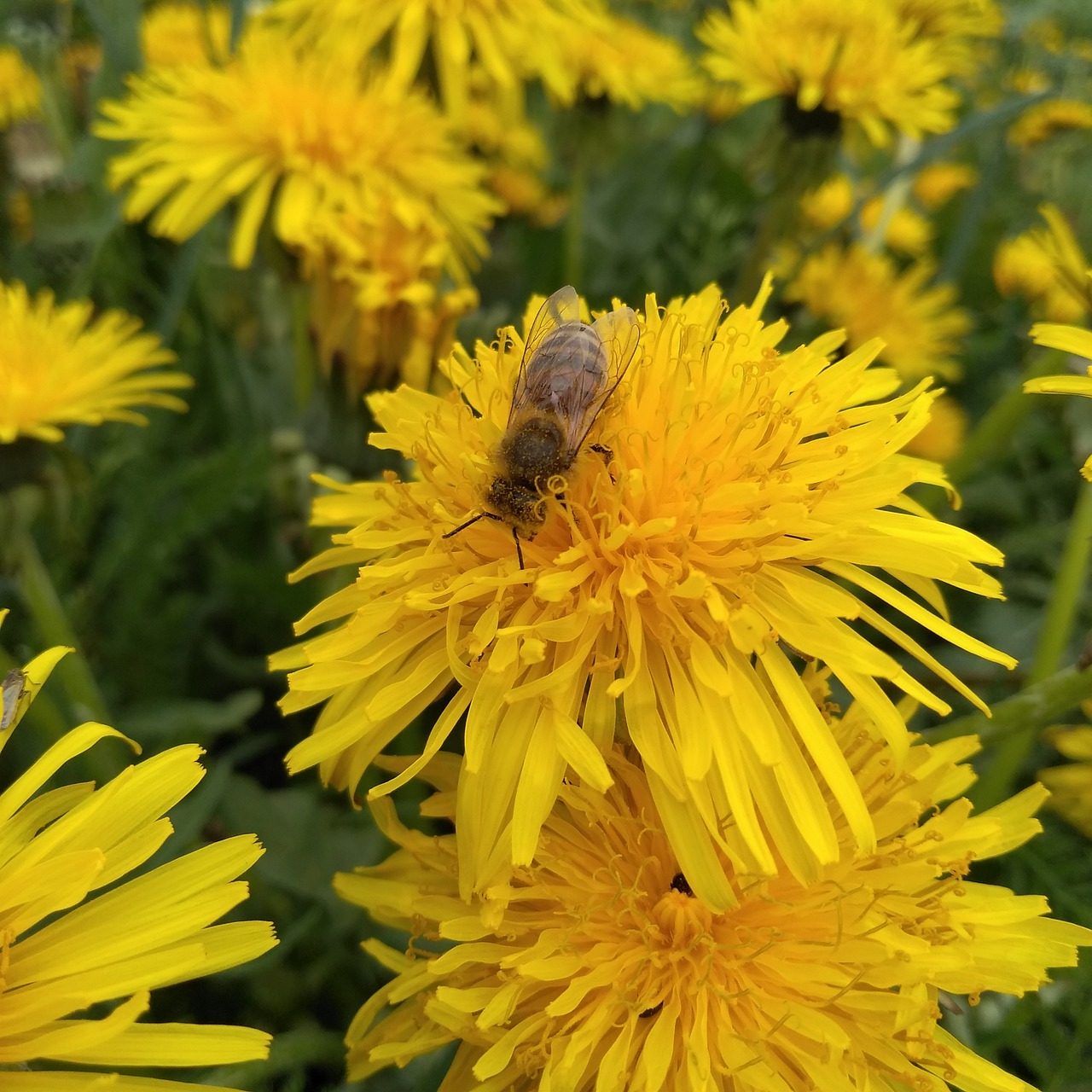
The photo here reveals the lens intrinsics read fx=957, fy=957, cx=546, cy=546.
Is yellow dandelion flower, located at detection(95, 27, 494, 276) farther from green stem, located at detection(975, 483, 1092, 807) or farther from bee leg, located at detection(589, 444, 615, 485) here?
green stem, located at detection(975, 483, 1092, 807)

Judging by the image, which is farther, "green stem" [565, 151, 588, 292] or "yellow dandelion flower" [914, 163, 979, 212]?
"yellow dandelion flower" [914, 163, 979, 212]

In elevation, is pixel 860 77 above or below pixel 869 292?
above

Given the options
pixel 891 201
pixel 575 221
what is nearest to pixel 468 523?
pixel 575 221

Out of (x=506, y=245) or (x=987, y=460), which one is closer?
(x=987, y=460)

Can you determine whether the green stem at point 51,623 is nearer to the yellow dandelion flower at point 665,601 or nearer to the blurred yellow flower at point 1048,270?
the yellow dandelion flower at point 665,601

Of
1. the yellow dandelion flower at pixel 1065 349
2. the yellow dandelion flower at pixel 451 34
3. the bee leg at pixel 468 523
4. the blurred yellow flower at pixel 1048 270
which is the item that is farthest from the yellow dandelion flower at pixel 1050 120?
the bee leg at pixel 468 523

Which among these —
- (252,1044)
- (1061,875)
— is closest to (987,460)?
(1061,875)

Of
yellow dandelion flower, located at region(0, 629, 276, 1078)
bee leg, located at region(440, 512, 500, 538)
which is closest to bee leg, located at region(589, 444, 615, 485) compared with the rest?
bee leg, located at region(440, 512, 500, 538)

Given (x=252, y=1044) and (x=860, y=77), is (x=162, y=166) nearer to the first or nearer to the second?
(x=860, y=77)
